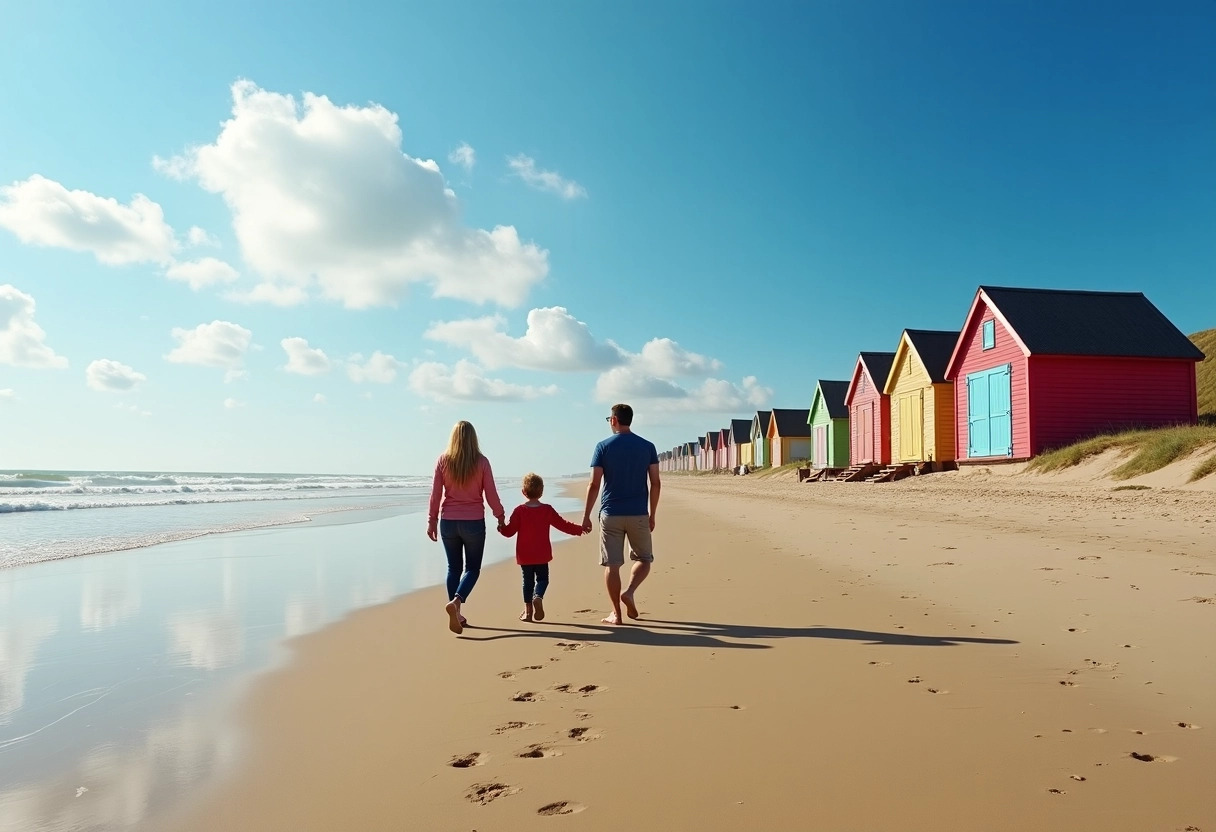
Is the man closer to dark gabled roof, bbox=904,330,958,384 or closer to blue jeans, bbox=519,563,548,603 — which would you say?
blue jeans, bbox=519,563,548,603

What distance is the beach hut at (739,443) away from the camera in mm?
74188

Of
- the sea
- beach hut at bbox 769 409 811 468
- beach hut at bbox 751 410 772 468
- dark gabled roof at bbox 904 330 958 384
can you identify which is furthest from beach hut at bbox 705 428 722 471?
the sea

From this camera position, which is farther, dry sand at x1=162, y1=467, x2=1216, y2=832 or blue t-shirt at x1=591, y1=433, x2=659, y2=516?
blue t-shirt at x1=591, y1=433, x2=659, y2=516

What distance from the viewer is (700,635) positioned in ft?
18.0

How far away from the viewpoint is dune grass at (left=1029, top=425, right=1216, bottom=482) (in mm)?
15062

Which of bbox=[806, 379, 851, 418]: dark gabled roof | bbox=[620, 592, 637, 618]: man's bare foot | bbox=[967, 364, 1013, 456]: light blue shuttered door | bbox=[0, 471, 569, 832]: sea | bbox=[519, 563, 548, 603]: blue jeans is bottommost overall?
bbox=[0, 471, 569, 832]: sea

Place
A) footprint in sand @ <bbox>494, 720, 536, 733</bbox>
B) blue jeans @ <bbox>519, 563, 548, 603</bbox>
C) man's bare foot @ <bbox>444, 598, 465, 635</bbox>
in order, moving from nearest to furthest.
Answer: footprint in sand @ <bbox>494, 720, 536, 733</bbox>, man's bare foot @ <bbox>444, 598, 465, 635</bbox>, blue jeans @ <bbox>519, 563, 548, 603</bbox>

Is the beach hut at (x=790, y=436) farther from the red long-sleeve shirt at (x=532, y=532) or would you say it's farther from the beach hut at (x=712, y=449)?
the red long-sleeve shirt at (x=532, y=532)

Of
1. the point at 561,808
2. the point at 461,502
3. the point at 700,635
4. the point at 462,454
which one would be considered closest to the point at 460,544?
the point at 461,502

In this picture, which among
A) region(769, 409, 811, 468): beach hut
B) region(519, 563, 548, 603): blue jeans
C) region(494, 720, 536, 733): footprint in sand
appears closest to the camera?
region(494, 720, 536, 733): footprint in sand

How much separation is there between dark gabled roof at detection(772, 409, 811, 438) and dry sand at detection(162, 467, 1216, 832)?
49.0 m

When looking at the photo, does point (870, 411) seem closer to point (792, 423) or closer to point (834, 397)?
point (834, 397)

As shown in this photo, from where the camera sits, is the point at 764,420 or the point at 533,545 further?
the point at 764,420

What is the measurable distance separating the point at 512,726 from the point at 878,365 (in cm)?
3385
